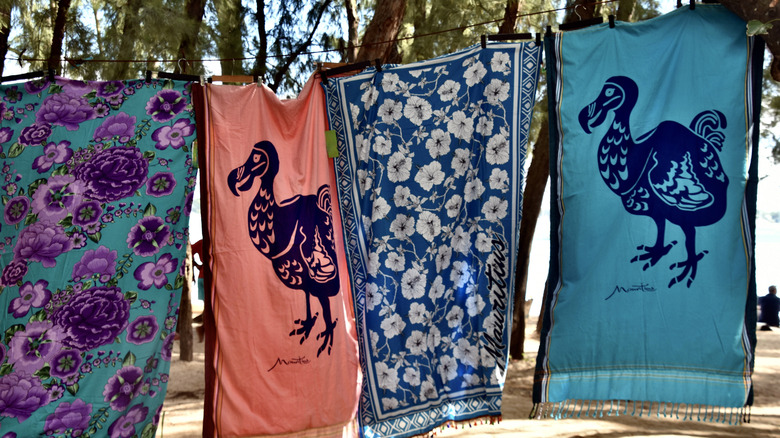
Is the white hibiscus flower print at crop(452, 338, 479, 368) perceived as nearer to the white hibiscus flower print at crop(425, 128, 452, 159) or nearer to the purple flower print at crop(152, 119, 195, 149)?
the white hibiscus flower print at crop(425, 128, 452, 159)

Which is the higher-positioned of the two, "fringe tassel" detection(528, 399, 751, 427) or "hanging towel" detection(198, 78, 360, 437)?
"hanging towel" detection(198, 78, 360, 437)

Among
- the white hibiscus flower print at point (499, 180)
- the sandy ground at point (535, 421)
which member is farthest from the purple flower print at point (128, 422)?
the white hibiscus flower print at point (499, 180)

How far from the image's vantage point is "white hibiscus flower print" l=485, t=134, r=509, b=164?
9.60 feet

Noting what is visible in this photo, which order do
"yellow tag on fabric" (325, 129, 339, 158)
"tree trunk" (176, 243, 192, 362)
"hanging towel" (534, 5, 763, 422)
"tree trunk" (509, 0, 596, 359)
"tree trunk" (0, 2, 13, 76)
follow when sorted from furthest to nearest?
"tree trunk" (176, 243, 192, 362)
"tree trunk" (509, 0, 596, 359)
"tree trunk" (0, 2, 13, 76)
"yellow tag on fabric" (325, 129, 339, 158)
"hanging towel" (534, 5, 763, 422)

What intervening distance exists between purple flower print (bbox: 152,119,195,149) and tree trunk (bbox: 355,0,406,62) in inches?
64.9

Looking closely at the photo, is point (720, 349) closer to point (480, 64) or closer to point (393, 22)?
point (480, 64)

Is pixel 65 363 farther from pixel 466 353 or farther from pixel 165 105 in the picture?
pixel 466 353

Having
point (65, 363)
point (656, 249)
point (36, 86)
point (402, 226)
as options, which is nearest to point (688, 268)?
point (656, 249)

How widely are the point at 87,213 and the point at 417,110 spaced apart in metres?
1.58

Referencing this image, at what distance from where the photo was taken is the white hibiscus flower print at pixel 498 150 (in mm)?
2926

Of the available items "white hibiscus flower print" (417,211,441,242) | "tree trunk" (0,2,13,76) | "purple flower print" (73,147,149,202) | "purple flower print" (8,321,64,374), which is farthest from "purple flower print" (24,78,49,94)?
"white hibiscus flower print" (417,211,441,242)

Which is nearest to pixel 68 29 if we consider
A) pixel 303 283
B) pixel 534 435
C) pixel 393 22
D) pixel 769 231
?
pixel 393 22

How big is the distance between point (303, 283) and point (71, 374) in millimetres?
1085

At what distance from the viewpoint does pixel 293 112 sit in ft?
10.5
